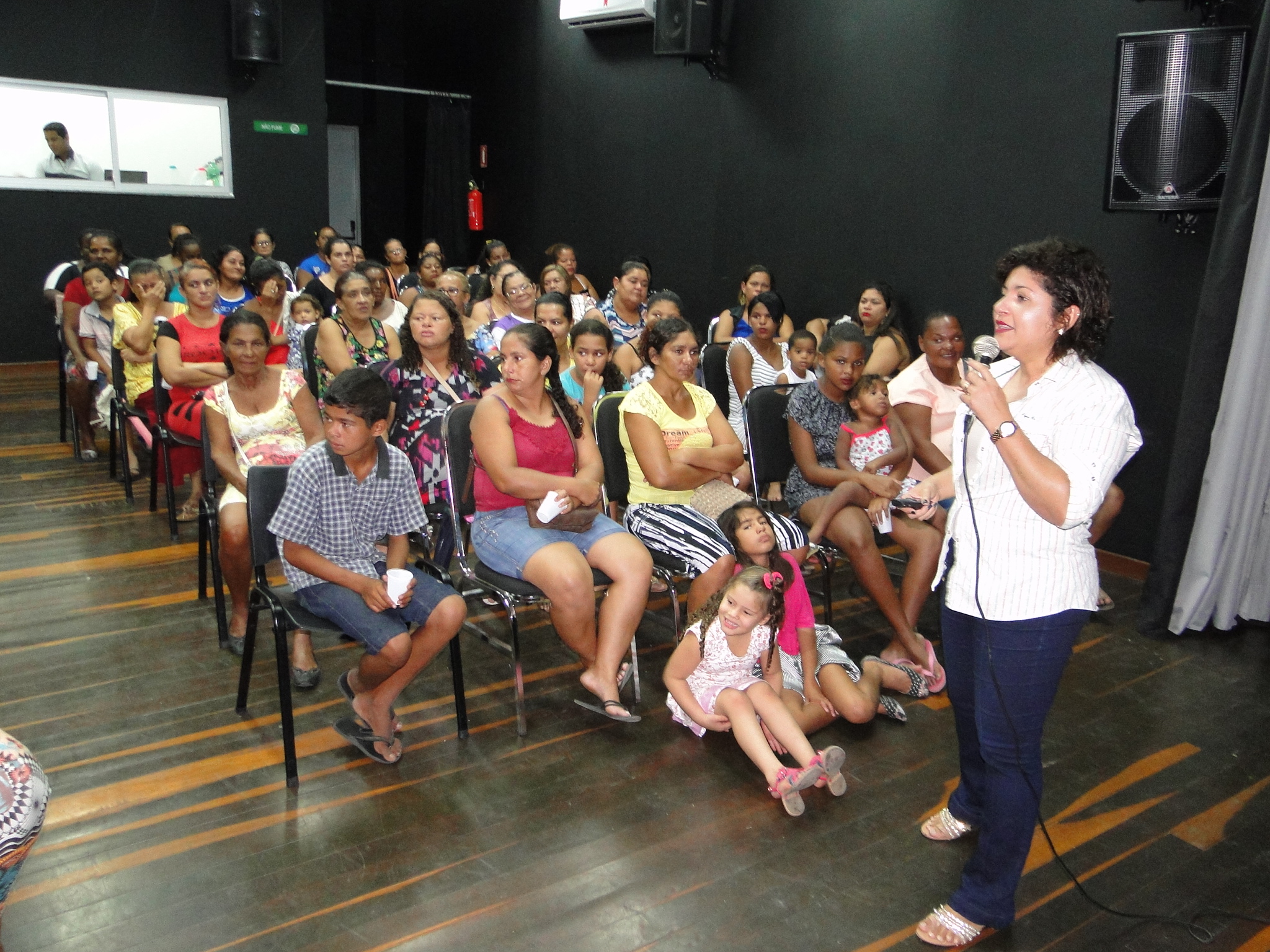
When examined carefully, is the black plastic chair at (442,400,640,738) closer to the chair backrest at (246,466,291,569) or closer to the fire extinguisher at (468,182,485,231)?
the chair backrest at (246,466,291,569)

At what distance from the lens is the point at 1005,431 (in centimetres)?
187

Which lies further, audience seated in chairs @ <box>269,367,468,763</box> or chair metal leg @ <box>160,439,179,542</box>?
chair metal leg @ <box>160,439,179,542</box>

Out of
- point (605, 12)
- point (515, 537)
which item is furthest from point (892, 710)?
point (605, 12)

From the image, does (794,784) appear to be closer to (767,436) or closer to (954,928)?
(954,928)

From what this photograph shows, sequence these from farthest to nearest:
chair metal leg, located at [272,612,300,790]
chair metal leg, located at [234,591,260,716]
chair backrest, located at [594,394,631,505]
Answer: chair backrest, located at [594,394,631,505] → chair metal leg, located at [234,591,260,716] → chair metal leg, located at [272,612,300,790]

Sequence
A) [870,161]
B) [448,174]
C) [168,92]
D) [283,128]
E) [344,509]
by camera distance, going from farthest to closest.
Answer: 1. [448,174]
2. [283,128]
3. [168,92]
4. [870,161]
5. [344,509]

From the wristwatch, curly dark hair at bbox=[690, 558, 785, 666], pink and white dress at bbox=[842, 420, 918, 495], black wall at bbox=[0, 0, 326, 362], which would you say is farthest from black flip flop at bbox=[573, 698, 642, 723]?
black wall at bbox=[0, 0, 326, 362]

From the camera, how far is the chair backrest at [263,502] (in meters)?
2.88

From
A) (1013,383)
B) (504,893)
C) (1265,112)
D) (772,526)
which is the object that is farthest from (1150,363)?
(504,893)

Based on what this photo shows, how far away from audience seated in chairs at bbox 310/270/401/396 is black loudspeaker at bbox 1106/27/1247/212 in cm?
318

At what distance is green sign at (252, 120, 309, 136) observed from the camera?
32.2ft

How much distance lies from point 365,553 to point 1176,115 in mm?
3415

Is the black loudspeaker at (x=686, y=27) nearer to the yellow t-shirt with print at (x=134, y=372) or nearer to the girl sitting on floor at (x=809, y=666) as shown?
the yellow t-shirt with print at (x=134, y=372)

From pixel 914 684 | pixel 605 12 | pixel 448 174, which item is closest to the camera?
pixel 914 684
